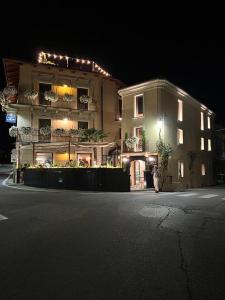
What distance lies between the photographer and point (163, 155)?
23250 millimetres

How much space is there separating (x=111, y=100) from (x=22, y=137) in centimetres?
1050

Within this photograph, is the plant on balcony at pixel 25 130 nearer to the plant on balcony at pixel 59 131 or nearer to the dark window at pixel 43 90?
the plant on balcony at pixel 59 131

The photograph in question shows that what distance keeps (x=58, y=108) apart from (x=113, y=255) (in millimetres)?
24921

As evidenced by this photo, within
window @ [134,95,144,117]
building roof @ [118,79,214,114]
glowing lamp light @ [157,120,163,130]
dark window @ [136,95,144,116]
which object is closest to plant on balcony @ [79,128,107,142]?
window @ [134,95,144,117]

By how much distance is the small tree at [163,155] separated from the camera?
2322 cm

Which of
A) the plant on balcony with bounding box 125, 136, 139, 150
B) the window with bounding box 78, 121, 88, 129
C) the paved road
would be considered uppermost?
the window with bounding box 78, 121, 88, 129

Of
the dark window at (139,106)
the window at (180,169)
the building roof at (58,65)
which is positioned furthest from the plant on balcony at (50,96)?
the window at (180,169)

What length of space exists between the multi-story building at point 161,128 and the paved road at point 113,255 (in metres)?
15.0

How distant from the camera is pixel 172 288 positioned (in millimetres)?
4117

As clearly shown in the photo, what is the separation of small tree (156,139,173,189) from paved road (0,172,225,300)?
13.4 meters

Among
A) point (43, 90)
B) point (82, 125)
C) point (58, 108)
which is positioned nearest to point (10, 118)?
point (43, 90)

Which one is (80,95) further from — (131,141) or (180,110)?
(180,110)

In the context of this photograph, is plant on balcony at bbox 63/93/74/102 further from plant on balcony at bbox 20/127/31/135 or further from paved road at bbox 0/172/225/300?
paved road at bbox 0/172/225/300

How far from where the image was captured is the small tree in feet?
76.2
